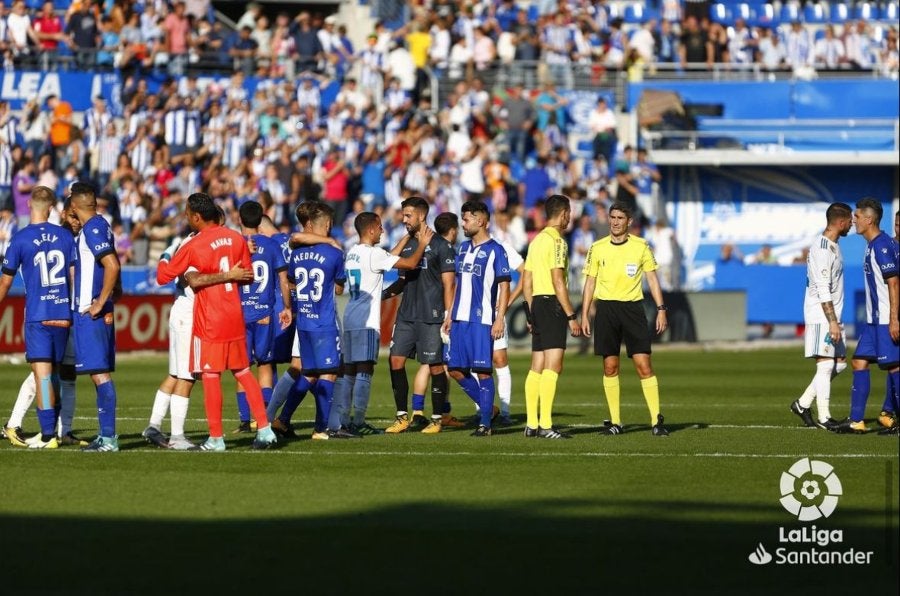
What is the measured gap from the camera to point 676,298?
3131cm

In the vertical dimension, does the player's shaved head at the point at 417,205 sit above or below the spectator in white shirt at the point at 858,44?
below

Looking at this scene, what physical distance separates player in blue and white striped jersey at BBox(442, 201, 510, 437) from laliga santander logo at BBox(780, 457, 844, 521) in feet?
11.2

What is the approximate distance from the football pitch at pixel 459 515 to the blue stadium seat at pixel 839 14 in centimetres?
2836

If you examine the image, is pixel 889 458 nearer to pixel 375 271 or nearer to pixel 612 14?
pixel 375 271

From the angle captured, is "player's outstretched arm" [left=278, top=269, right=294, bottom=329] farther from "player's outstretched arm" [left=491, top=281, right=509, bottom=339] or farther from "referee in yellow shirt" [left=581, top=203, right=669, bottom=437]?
"referee in yellow shirt" [left=581, top=203, right=669, bottom=437]

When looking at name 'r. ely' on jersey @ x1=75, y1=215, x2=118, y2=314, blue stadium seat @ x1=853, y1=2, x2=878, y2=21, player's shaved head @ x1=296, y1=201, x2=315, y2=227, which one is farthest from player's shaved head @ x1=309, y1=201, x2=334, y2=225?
blue stadium seat @ x1=853, y1=2, x2=878, y2=21

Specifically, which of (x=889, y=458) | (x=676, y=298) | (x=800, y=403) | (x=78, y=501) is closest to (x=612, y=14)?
(x=676, y=298)

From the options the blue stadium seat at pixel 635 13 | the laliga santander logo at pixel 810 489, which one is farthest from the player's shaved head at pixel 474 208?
the blue stadium seat at pixel 635 13

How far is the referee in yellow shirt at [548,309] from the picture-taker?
14.6 m

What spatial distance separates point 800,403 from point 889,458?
3.26 m

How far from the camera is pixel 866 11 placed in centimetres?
4216

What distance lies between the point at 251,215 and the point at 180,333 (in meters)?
1.41

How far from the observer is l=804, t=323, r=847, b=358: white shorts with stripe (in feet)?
52.1

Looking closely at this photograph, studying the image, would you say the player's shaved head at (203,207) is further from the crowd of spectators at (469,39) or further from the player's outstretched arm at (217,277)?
the crowd of spectators at (469,39)
